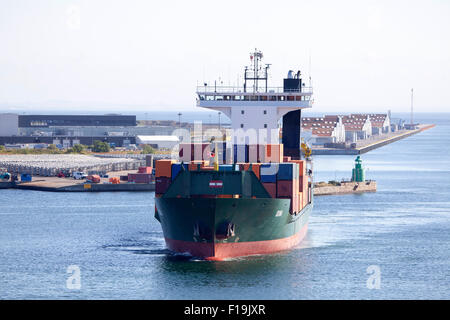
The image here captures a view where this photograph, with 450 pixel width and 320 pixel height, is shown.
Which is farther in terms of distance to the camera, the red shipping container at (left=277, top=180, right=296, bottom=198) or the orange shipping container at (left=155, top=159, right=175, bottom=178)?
the orange shipping container at (left=155, top=159, right=175, bottom=178)

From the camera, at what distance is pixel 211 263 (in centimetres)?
3938

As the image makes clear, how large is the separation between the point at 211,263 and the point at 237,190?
12.1 ft

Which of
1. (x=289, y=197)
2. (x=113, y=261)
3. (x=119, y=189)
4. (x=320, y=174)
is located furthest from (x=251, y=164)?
(x=320, y=174)

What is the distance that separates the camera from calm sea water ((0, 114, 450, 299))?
3534 centimetres

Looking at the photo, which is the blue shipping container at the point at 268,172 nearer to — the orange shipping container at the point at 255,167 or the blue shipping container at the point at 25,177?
the orange shipping container at the point at 255,167

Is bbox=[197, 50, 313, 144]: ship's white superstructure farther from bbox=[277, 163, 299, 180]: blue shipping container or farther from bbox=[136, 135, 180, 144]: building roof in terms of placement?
bbox=[136, 135, 180, 144]: building roof

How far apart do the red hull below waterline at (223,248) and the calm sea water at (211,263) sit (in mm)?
423

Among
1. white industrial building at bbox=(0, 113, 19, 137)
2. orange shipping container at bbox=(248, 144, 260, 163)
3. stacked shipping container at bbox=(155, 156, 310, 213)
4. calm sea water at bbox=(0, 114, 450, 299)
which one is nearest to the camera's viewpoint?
calm sea water at bbox=(0, 114, 450, 299)

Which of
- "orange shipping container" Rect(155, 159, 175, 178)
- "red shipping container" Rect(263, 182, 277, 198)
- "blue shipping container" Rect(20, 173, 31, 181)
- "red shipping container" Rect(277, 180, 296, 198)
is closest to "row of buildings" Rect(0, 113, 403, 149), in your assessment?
"blue shipping container" Rect(20, 173, 31, 181)

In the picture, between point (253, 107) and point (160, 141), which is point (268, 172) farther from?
point (160, 141)

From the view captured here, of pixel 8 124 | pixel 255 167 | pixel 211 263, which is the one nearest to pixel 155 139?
pixel 8 124

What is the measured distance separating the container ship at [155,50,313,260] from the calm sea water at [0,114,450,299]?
870mm

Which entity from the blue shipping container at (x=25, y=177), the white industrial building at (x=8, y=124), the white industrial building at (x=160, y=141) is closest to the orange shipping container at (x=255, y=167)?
the blue shipping container at (x=25, y=177)
